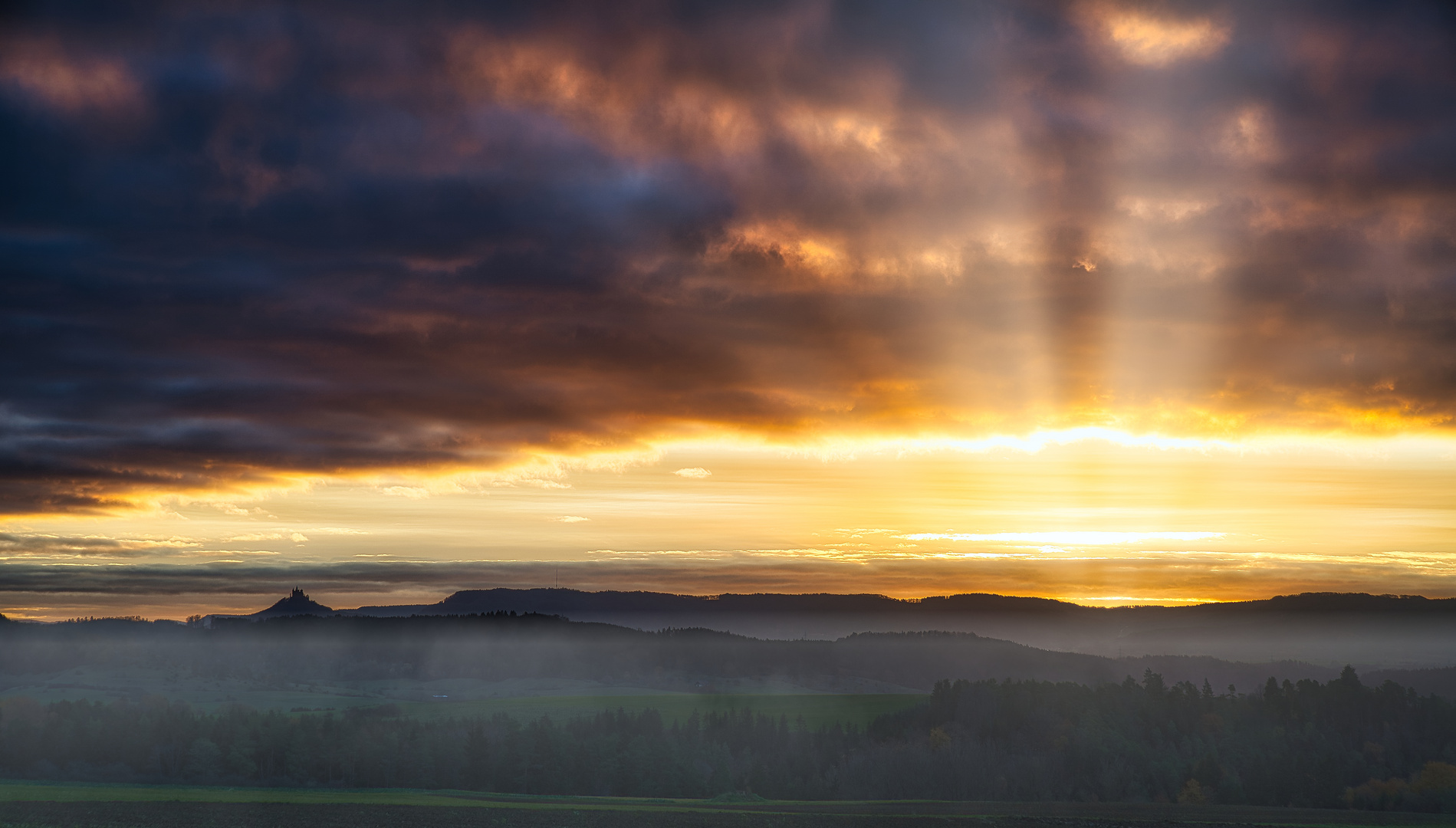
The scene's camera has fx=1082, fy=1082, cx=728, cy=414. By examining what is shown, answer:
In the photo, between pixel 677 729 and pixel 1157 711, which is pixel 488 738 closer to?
pixel 677 729

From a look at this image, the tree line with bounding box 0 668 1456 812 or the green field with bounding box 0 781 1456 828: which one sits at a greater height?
the green field with bounding box 0 781 1456 828

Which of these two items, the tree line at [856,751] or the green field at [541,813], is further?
the tree line at [856,751]

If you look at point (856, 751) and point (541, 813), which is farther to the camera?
point (856, 751)

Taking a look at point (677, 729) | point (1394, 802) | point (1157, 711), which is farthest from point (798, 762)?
point (1394, 802)

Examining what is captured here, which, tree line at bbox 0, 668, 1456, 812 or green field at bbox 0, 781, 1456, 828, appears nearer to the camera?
green field at bbox 0, 781, 1456, 828

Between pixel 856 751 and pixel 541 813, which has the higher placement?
pixel 541 813
